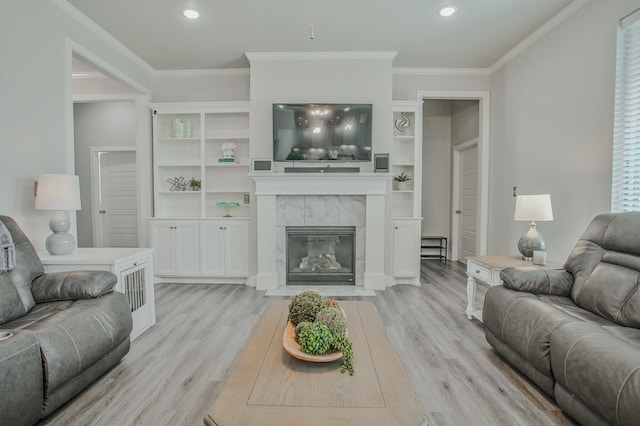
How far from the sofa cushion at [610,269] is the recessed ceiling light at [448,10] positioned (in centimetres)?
227

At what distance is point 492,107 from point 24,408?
5.37 meters

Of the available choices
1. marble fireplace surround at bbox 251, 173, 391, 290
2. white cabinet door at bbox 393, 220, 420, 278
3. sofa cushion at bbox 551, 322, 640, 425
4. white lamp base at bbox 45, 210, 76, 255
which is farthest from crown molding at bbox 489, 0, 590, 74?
white lamp base at bbox 45, 210, 76, 255

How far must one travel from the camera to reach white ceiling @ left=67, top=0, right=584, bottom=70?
293 cm

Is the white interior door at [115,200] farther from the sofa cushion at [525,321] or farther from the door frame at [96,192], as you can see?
the sofa cushion at [525,321]

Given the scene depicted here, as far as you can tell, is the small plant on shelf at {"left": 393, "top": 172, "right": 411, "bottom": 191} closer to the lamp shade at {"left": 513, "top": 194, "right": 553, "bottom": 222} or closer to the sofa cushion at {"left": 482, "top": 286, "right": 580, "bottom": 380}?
the lamp shade at {"left": 513, "top": 194, "right": 553, "bottom": 222}

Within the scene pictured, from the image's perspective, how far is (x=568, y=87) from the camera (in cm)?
296

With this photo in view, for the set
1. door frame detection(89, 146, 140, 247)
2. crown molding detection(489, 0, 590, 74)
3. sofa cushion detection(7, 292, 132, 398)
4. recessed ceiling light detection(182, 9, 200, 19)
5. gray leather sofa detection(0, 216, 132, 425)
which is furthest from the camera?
door frame detection(89, 146, 140, 247)

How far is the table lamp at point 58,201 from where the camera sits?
2.37 meters

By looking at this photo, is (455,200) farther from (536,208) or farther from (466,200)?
(536,208)

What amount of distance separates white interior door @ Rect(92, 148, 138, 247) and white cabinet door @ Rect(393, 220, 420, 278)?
435cm

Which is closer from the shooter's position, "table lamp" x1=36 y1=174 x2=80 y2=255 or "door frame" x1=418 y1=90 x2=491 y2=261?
"table lamp" x1=36 y1=174 x2=80 y2=255

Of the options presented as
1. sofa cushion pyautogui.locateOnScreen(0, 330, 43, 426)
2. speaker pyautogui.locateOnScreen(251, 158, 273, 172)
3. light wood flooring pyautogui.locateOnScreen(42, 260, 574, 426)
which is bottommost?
light wood flooring pyautogui.locateOnScreen(42, 260, 574, 426)

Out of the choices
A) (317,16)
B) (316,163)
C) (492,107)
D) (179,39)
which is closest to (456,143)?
(492,107)

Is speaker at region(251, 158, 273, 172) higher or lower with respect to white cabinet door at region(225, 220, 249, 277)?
higher
